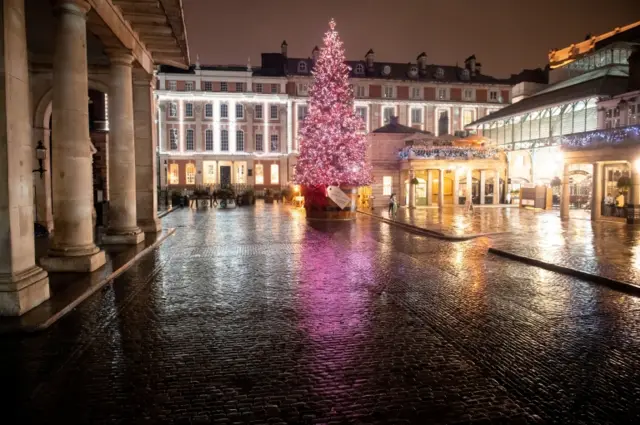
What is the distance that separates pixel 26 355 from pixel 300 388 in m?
3.20

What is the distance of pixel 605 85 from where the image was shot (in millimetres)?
32531

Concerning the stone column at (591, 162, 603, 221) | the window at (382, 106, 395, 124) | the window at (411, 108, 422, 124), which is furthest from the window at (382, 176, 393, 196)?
the window at (411, 108, 422, 124)

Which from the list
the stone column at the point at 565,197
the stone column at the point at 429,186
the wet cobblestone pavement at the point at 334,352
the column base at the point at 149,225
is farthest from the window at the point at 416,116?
the wet cobblestone pavement at the point at 334,352

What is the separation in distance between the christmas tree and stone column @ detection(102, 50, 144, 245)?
13.5m

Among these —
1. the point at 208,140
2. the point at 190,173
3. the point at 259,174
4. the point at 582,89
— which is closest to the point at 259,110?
the point at 208,140

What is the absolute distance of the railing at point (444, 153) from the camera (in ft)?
120

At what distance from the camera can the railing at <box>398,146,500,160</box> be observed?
3662 centimetres

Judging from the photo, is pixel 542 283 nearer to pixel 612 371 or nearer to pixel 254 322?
pixel 612 371

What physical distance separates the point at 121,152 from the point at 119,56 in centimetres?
258

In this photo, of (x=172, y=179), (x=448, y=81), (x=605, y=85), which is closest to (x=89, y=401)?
(x=605, y=85)

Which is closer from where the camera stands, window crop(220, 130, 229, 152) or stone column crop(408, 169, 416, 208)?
stone column crop(408, 169, 416, 208)

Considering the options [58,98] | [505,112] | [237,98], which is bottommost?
[58,98]

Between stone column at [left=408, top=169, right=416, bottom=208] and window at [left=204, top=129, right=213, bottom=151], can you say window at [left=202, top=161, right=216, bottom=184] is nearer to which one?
window at [left=204, top=129, right=213, bottom=151]

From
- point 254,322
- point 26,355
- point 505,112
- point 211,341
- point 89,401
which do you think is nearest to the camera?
point 89,401
